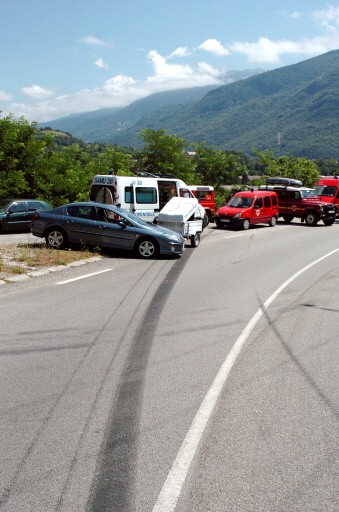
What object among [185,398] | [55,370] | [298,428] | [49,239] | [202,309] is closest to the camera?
[298,428]

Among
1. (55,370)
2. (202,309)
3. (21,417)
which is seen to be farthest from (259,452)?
(202,309)

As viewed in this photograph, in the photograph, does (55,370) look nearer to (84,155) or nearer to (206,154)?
(84,155)

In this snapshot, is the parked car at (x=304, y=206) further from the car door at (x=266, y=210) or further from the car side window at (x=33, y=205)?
the car side window at (x=33, y=205)

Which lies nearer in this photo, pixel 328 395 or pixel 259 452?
pixel 259 452

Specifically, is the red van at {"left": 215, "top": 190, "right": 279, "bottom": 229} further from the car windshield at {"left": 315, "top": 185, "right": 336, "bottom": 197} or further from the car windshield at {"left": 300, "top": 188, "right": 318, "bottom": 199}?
the car windshield at {"left": 315, "top": 185, "right": 336, "bottom": 197}

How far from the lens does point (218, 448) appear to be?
14.2ft

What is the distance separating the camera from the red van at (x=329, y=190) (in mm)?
34656

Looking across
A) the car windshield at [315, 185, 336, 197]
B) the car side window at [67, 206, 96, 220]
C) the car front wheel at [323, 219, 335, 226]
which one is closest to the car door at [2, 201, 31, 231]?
the car side window at [67, 206, 96, 220]

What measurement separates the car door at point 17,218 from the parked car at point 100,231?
5.62m

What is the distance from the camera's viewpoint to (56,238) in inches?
631

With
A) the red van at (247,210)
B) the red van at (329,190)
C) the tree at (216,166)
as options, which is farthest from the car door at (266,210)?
the tree at (216,166)

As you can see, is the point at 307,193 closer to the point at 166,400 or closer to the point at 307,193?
the point at 307,193

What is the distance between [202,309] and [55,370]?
386 cm

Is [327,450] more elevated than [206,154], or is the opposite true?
[206,154]
